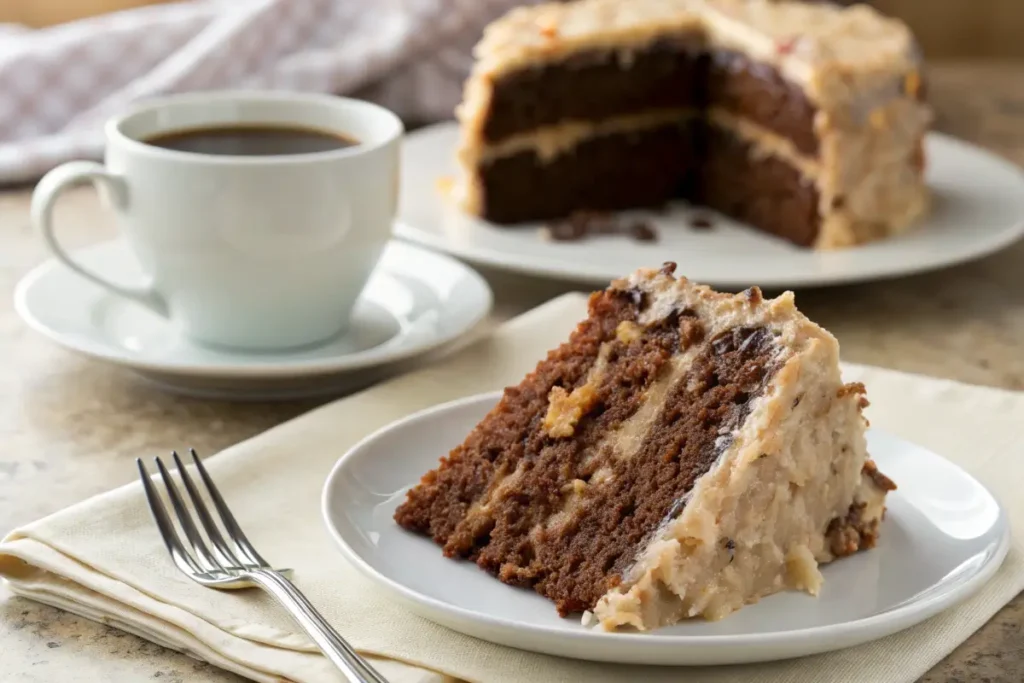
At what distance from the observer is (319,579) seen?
1.81 meters

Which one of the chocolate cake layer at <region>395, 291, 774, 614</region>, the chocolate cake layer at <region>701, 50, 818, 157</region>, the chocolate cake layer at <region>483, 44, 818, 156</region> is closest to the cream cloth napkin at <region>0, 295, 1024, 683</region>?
the chocolate cake layer at <region>395, 291, 774, 614</region>

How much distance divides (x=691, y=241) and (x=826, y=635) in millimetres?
2060

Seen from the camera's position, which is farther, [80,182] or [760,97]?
[760,97]

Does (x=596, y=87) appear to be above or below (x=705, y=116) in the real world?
above

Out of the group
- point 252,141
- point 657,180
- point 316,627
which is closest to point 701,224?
point 657,180

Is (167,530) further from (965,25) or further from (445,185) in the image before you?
(965,25)

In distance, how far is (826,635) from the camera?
1528 millimetres

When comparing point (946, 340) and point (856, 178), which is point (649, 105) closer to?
point (856, 178)

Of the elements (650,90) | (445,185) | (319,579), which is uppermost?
(319,579)

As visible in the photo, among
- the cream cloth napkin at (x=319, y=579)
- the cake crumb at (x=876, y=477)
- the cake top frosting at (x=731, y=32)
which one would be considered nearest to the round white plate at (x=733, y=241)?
the cake top frosting at (x=731, y=32)

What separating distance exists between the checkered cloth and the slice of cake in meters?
2.31

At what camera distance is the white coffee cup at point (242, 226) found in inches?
97.3

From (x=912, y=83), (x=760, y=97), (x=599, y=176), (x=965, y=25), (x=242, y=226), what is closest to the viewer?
(x=242, y=226)

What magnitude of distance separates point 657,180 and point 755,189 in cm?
37
